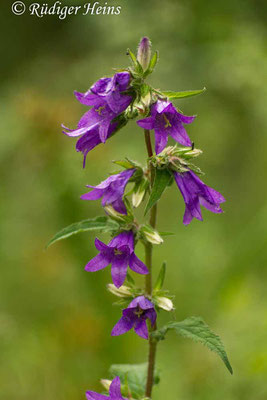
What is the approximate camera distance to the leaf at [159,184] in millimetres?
2162

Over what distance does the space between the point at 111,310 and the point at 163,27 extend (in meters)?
2.57

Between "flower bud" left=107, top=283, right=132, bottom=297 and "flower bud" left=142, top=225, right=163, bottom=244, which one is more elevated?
"flower bud" left=142, top=225, right=163, bottom=244

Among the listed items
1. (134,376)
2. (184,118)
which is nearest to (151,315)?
(134,376)

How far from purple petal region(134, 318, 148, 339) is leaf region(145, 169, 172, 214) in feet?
1.75

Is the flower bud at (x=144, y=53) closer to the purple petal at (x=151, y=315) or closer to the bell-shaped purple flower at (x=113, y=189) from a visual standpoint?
the bell-shaped purple flower at (x=113, y=189)

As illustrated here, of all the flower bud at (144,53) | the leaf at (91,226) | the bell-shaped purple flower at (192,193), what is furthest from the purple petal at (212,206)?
the flower bud at (144,53)

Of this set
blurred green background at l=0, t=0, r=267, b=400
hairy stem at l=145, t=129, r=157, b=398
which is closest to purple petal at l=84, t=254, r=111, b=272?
hairy stem at l=145, t=129, r=157, b=398

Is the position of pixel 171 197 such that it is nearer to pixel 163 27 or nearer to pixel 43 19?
→ pixel 163 27

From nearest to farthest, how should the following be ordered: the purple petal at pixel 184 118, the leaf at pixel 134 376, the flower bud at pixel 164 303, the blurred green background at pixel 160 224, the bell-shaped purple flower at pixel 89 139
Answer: the purple petal at pixel 184 118, the bell-shaped purple flower at pixel 89 139, the flower bud at pixel 164 303, the leaf at pixel 134 376, the blurred green background at pixel 160 224

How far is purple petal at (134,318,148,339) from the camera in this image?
2.33m

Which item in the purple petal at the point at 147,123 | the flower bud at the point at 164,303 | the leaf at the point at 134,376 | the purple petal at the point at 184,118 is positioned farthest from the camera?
the leaf at the point at 134,376

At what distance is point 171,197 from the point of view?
5.99 meters

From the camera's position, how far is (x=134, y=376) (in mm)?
2939

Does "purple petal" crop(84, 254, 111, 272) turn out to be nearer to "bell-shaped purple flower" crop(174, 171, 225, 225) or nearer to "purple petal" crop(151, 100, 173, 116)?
"bell-shaped purple flower" crop(174, 171, 225, 225)
